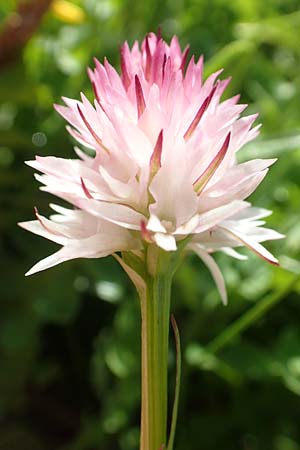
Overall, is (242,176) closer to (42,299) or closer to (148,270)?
(148,270)

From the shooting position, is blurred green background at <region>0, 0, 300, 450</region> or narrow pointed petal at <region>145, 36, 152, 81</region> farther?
blurred green background at <region>0, 0, 300, 450</region>

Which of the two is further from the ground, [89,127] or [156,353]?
[89,127]

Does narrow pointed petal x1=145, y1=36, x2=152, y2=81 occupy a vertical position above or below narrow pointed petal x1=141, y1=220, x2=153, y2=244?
above

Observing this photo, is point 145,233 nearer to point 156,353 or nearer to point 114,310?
point 156,353

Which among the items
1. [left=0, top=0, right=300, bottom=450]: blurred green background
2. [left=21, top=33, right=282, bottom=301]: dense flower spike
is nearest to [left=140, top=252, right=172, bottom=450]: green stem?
[left=21, top=33, right=282, bottom=301]: dense flower spike

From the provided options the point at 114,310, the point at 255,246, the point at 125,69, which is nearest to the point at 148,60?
the point at 125,69

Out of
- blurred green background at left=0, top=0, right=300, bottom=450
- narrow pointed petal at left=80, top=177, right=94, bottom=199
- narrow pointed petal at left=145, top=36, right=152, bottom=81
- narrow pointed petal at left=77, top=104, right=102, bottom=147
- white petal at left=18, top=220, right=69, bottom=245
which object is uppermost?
narrow pointed petal at left=145, top=36, right=152, bottom=81

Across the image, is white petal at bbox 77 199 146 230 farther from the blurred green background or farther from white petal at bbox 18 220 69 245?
the blurred green background
